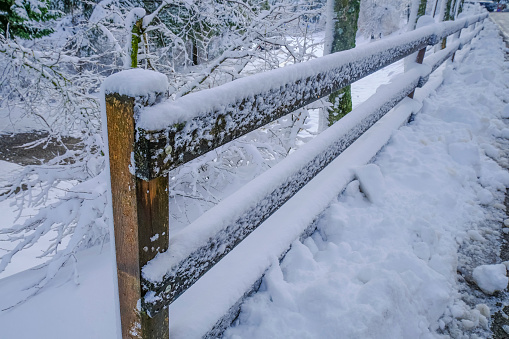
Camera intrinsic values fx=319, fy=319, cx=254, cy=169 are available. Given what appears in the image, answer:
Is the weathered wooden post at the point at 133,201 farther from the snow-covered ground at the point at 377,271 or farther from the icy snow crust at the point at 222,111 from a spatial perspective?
the snow-covered ground at the point at 377,271

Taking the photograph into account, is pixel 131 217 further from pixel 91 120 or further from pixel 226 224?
pixel 91 120

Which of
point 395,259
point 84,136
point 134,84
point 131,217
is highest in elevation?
point 134,84

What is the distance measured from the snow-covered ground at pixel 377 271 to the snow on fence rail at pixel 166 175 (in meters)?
0.30

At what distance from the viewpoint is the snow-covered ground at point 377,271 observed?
4.48 feet

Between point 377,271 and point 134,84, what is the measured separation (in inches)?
54.4

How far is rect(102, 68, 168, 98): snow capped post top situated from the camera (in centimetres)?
77

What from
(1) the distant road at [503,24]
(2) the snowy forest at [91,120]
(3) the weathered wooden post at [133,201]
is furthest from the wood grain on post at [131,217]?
(1) the distant road at [503,24]

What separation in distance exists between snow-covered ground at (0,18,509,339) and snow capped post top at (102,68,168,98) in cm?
87

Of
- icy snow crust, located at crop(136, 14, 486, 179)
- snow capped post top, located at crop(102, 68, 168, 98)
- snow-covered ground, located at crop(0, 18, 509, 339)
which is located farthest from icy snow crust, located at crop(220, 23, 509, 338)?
snow capped post top, located at crop(102, 68, 168, 98)

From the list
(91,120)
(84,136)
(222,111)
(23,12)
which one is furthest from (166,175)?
(23,12)

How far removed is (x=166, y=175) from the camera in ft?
3.09

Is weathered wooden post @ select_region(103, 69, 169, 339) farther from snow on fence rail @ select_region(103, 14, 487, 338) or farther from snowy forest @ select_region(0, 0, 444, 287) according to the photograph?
snowy forest @ select_region(0, 0, 444, 287)

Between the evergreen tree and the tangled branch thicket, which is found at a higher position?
the evergreen tree

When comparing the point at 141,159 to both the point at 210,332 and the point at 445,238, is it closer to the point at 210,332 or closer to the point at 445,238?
the point at 210,332
